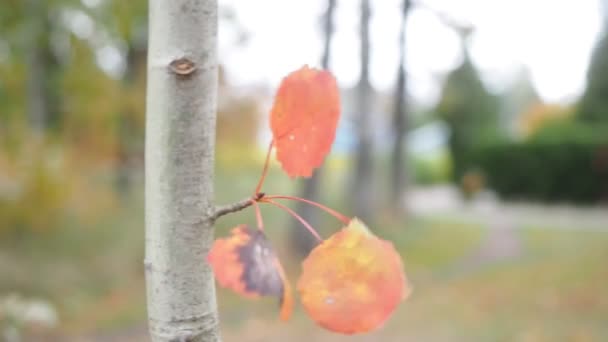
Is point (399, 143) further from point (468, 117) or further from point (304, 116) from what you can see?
point (304, 116)

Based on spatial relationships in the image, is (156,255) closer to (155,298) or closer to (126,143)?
(155,298)

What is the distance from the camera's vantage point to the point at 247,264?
2.42ft

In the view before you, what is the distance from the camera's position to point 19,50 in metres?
7.64

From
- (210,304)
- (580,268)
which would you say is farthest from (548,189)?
(210,304)

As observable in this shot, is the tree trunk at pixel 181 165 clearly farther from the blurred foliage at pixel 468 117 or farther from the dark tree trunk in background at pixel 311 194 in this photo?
the blurred foliage at pixel 468 117

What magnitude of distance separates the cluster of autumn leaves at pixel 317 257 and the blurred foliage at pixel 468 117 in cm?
2115

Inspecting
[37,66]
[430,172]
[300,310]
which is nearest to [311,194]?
[300,310]

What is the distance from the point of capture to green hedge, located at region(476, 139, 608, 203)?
16453mm

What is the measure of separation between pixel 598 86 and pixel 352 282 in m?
18.9

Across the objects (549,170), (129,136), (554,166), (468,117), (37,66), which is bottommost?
(549,170)

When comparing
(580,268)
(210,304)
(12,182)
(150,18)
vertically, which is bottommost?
(580,268)

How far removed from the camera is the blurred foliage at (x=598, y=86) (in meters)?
17.1

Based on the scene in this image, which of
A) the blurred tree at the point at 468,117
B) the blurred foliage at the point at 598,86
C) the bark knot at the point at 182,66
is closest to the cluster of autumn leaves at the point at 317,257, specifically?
the bark knot at the point at 182,66

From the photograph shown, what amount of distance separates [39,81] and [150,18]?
26.8ft
